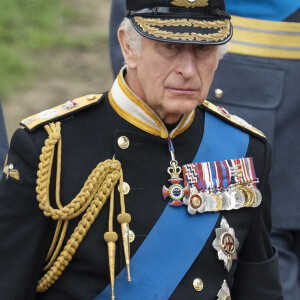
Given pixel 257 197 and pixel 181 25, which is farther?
pixel 257 197

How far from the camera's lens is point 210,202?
4.09 meters

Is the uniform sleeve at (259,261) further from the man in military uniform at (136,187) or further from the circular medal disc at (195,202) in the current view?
the circular medal disc at (195,202)

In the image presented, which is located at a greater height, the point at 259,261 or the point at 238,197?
the point at 238,197

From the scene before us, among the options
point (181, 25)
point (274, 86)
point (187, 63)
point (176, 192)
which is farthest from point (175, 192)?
point (274, 86)

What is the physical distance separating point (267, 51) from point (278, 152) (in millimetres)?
474

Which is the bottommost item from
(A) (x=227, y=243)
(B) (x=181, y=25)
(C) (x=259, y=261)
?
(C) (x=259, y=261)

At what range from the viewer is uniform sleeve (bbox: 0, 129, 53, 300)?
3.88 metres

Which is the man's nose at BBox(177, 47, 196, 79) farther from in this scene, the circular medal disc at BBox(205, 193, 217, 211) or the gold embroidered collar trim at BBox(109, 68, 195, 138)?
the circular medal disc at BBox(205, 193, 217, 211)

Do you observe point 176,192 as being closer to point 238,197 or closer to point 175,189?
point 175,189

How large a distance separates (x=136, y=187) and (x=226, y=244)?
39 centimetres

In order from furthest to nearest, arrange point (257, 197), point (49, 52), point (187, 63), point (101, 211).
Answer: point (49, 52)
point (257, 197)
point (101, 211)
point (187, 63)

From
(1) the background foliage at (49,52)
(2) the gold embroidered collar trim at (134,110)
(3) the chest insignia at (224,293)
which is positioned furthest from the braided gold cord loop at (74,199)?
(1) the background foliage at (49,52)

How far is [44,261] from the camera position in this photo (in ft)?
13.0

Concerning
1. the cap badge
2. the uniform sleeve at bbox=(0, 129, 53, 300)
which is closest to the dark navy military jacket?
the uniform sleeve at bbox=(0, 129, 53, 300)
